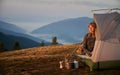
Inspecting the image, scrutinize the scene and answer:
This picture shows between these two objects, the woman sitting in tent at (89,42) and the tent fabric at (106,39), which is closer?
the tent fabric at (106,39)

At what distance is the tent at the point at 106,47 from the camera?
17.4 metres

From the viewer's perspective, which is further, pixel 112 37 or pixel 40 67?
pixel 40 67

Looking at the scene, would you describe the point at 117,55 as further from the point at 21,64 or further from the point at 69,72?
the point at 21,64

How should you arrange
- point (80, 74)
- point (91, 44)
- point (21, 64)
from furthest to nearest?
point (21, 64), point (91, 44), point (80, 74)

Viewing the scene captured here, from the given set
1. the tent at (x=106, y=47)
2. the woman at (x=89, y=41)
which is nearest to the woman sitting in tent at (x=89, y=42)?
the woman at (x=89, y=41)

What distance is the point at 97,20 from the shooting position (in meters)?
17.9

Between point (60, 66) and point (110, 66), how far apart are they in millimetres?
→ 2566

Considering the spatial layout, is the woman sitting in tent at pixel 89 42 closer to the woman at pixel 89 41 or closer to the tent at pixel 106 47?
the woman at pixel 89 41

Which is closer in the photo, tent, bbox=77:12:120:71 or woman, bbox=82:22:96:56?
tent, bbox=77:12:120:71

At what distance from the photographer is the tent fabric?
1739 centimetres

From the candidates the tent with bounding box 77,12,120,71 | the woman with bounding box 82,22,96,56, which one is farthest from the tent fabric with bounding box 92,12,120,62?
the woman with bounding box 82,22,96,56

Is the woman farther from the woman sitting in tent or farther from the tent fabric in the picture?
the tent fabric

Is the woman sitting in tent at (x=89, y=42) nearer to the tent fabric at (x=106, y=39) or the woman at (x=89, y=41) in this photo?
the woman at (x=89, y=41)

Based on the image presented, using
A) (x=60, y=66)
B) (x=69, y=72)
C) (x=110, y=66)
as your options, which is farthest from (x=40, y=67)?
(x=110, y=66)
